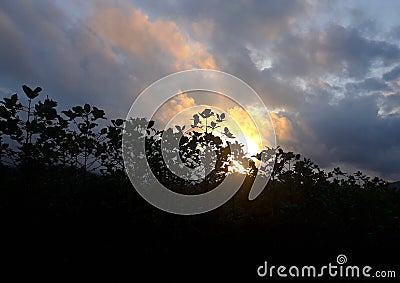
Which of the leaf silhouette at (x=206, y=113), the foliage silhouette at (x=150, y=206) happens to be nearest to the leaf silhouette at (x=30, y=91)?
the foliage silhouette at (x=150, y=206)

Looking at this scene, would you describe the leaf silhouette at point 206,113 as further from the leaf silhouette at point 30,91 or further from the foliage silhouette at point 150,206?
the leaf silhouette at point 30,91

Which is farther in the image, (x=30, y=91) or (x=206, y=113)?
(x=206, y=113)

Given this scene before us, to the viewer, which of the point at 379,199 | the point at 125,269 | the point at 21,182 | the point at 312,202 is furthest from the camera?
the point at 379,199

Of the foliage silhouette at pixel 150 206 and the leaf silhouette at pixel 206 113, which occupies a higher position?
the leaf silhouette at pixel 206 113

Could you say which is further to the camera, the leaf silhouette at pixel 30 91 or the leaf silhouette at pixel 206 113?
the leaf silhouette at pixel 206 113

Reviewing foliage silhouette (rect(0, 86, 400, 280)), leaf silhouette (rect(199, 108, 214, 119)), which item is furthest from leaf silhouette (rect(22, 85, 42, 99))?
leaf silhouette (rect(199, 108, 214, 119))

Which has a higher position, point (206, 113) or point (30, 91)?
point (206, 113)

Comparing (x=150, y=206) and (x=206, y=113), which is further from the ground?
(x=206, y=113)

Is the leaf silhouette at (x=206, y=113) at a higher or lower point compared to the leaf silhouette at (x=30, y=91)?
higher

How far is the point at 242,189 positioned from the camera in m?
5.73

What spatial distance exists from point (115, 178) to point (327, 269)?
365 centimetres

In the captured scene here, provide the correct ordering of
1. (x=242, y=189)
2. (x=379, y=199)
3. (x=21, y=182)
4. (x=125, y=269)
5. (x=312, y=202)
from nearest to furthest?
(x=21, y=182)
(x=125, y=269)
(x=242, y=189)
(x=312, y=202)
(x=379, y=199)

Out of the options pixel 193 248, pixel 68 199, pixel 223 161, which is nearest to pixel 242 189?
pixel 223 161

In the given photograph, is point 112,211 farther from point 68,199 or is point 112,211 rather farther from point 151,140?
point 151,140
